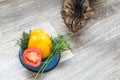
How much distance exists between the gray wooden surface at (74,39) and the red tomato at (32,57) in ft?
0.35

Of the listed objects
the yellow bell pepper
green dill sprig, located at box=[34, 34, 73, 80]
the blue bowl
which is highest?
the yellow bell pepper

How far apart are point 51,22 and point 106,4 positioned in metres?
0.36

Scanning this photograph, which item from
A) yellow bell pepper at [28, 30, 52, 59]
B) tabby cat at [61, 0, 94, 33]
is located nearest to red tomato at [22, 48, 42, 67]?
yellow bell pepper at [28, 30, 52, 59]

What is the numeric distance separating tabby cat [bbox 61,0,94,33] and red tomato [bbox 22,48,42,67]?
0.74 ft

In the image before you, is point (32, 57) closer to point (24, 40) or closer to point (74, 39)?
point (24, 40)

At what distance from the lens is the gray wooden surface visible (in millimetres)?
1252

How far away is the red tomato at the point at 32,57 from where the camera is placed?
1143 mm

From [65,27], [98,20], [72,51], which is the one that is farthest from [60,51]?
[98,20]

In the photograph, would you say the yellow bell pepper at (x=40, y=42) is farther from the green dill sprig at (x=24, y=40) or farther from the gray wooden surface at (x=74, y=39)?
the gray wooden surface at (x=74, y=39)

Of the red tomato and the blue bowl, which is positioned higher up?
the red tomato

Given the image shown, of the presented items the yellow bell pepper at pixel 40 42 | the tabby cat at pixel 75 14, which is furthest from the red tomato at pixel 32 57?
the tabby cat at pixel 75 14

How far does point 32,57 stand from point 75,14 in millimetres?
304

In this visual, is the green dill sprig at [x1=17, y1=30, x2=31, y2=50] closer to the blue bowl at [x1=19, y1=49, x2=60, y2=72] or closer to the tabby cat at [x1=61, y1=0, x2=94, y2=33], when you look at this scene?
the blue bowl at [x1=19, y1=49, x2=60, y2=72]

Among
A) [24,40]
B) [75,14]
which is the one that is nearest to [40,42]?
[24,40]
